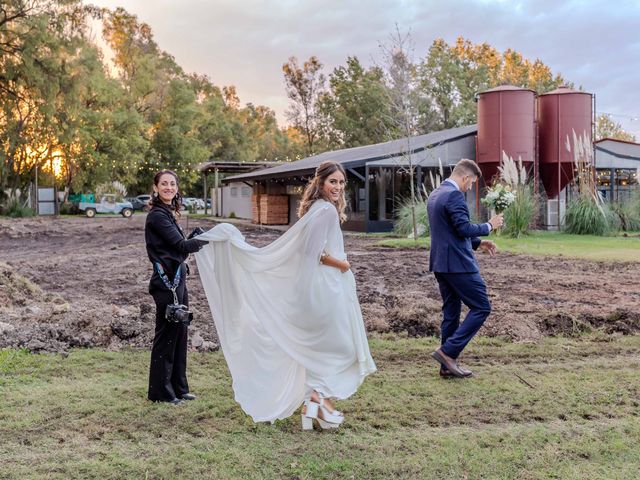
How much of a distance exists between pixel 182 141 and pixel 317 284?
5077 centimetres

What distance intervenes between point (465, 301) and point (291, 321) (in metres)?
1.67

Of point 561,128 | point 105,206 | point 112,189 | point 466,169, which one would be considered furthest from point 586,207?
point 112,189

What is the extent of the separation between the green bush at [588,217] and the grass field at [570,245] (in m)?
0.54

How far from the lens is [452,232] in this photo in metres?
5.44

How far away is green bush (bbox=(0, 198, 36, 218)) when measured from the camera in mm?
37969

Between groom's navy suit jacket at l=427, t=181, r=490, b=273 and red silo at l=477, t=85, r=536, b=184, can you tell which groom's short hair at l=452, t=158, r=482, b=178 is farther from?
red silo at l=477, t=85, r=536, b=184

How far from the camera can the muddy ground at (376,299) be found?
7.26 m

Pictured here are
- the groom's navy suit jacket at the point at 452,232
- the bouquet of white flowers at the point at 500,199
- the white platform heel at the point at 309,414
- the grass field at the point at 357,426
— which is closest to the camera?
the grass field at the point at 357,426

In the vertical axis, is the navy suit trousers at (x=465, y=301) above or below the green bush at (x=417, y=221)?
below

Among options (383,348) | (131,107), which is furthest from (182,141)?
(383,348)

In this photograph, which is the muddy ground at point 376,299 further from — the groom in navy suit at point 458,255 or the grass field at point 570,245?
the groom in navy suit at point 458,255

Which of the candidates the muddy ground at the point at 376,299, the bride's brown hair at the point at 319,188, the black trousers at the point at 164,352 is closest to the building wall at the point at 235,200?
the muddy ground at the point at 376,299

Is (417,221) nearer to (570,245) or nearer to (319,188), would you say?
(570,245)

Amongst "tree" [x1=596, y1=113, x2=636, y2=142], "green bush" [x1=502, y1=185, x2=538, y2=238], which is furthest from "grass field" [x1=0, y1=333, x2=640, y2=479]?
"tree" [x1=596, y1=113, x2=636, y2=142]
